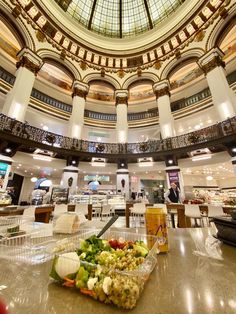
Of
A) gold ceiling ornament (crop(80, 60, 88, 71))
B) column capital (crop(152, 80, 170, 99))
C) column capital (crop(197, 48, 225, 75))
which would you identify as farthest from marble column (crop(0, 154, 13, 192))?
column capital (crop(197, 48, 225, 75))

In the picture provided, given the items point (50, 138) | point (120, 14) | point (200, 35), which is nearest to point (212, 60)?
point (200, 35)

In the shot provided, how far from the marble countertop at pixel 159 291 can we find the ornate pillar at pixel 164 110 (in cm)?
1177

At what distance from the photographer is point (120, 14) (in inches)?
614

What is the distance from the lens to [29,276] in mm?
862

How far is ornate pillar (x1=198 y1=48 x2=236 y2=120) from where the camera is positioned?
9.77 meters

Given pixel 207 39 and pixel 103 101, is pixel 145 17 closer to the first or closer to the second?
pixel 207 39

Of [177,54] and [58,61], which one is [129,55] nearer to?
[177,54]

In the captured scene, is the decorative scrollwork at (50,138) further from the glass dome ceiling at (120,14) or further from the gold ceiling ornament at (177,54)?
the gold ceiling ornament at (177,54)

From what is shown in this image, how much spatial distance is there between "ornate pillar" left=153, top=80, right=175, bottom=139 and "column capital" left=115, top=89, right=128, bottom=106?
2727 millimetres

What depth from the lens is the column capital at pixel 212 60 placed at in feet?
35.9

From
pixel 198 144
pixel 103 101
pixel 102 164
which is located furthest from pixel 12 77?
pixel 198 144

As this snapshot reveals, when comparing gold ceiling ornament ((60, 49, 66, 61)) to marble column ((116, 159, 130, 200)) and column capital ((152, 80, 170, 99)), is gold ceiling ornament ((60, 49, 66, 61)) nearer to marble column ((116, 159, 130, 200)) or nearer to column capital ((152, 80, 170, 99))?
column capital ((152, 80, 170, 99))

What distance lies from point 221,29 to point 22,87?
14.1 meters

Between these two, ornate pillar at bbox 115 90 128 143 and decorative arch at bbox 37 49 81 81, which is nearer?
decorative arch at bbox 37 49 81 81
